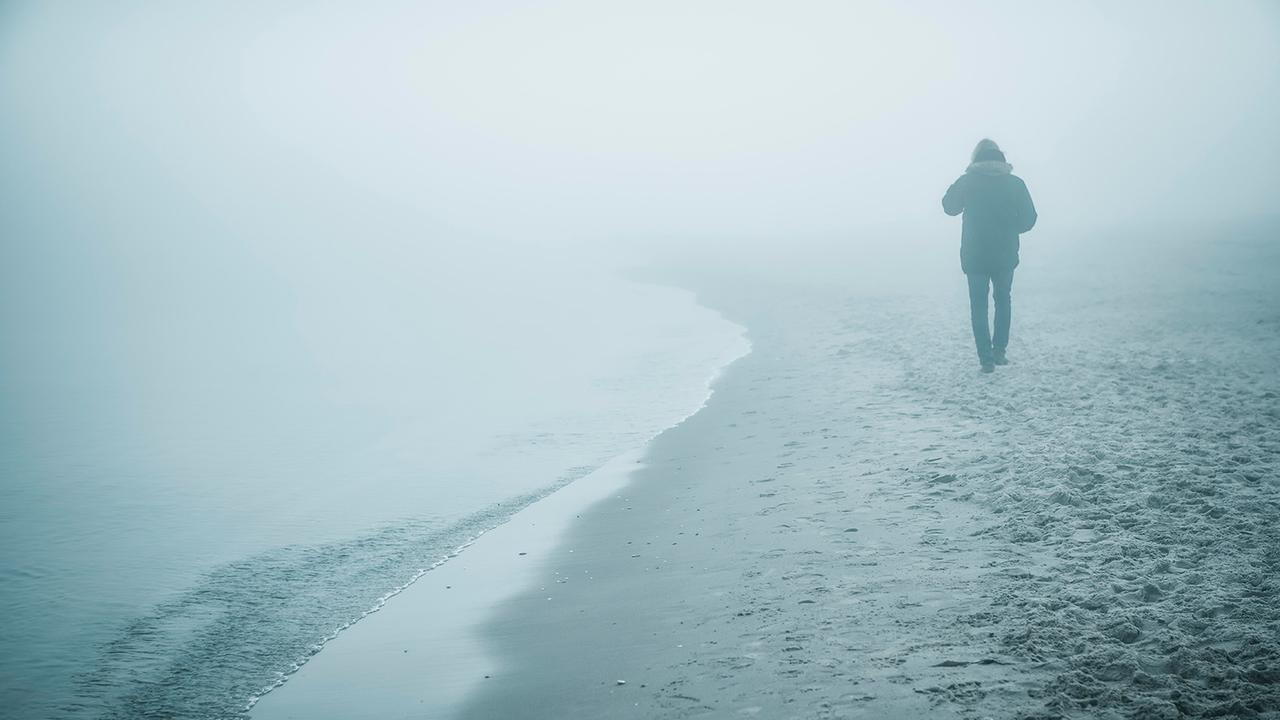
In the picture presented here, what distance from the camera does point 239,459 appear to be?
11.1 metres

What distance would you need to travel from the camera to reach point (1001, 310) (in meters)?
9.62

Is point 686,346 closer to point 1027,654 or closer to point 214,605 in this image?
point 214,605

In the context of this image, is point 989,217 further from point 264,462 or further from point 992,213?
point 264,462

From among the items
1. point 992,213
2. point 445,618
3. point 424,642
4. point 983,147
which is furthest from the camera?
point 983,147

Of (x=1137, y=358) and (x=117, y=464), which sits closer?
(x=1137, y=358)

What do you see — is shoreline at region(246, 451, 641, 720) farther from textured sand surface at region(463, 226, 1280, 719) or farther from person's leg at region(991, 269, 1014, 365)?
person's leg at region(991, 269, 1014, 365)

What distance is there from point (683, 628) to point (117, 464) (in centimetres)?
924

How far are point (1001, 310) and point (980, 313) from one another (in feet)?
0.79

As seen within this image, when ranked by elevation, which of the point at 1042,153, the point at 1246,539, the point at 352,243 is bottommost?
the point at 1246,539

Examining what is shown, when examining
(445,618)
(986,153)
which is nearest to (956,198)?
(986,153)

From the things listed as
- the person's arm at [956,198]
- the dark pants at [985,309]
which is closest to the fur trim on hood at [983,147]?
the person's arm at [956,198]

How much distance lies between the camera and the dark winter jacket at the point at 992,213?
927cm

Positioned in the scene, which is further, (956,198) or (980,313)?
(980,313)

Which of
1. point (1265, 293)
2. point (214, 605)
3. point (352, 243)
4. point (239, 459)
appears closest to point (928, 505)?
point (214, 605)
